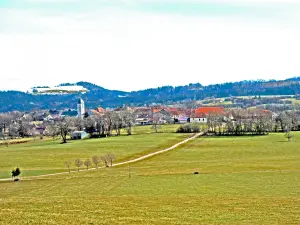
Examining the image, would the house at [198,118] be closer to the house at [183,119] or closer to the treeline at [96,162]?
the house at [183,119]

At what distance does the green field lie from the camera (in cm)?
2522

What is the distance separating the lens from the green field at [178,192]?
2522cm

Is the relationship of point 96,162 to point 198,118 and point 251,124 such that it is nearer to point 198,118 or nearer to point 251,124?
point 251,124

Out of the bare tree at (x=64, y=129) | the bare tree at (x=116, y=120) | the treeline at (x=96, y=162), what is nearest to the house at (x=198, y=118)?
the bare tree at (x=116, y=120)

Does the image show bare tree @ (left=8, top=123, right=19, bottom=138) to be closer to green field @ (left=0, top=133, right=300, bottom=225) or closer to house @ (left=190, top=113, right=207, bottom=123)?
house @ (left=190, top=113, right=207, bottom=123)

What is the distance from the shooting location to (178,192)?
133 feet

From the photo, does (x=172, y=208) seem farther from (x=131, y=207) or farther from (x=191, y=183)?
(x=191, y=183)

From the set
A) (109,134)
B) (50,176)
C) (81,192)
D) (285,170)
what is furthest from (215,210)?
(109,134)

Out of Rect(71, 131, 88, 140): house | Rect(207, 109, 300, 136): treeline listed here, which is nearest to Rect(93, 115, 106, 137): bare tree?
Rect(71, 131, 88, 140): house

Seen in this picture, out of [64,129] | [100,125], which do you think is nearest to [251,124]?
[100,125]

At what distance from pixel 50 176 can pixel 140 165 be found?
46.0 feet

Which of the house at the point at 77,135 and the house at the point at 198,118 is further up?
the house at the point at 198,118

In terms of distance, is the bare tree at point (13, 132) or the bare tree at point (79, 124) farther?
the bare tree at point (13, 132)

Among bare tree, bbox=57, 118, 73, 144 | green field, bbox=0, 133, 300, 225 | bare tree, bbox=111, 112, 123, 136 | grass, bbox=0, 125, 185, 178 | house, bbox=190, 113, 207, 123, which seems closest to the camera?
green field, bbox=0, 133, 300, 225
